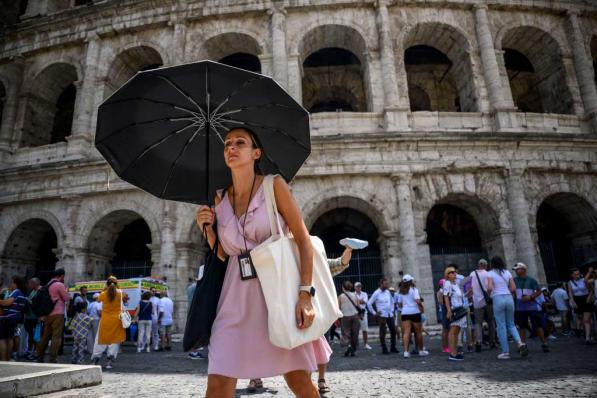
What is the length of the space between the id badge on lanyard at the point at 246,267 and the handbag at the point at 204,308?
185mm

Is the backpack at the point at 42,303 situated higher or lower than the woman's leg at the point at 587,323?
higher

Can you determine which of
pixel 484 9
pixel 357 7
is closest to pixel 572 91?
pixel 484 9

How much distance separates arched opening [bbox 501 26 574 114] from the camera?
12987 millimetres

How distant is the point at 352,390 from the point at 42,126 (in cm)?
1559

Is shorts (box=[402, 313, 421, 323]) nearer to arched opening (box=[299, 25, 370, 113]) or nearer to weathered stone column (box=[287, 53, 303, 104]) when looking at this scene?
weathered stone column (box=[287, 53, 303, 104])

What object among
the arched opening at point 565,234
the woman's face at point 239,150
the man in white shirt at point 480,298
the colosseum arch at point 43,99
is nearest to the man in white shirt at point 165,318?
the man in white shirt at point 480,298

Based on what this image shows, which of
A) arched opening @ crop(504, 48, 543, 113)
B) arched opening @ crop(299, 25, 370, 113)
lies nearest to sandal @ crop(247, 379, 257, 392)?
arched opening @ crop(299, 25, 370, 113)

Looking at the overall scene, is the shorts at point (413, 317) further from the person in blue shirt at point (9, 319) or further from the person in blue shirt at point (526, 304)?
the person in blue shirt at point (9, 319)

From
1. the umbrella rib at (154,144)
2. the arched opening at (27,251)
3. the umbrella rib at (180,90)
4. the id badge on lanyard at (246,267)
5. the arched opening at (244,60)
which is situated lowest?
the id badge on lanyard at (246,267)

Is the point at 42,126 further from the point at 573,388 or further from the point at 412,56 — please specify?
the point at 573,388

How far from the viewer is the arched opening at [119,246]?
40.8ft

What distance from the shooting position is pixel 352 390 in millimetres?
4309

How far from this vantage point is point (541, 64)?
13820mm

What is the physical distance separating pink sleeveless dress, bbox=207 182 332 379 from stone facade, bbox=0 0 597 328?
9.56m
